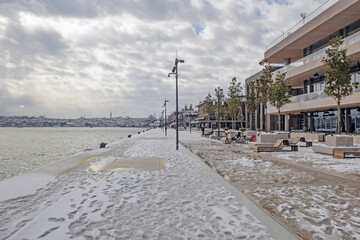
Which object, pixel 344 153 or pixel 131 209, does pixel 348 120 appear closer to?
pixel 344 153

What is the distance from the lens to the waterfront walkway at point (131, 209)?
4160 mm

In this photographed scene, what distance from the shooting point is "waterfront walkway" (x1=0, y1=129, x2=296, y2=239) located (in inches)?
164

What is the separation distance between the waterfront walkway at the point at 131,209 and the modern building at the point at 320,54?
22092 millimetres

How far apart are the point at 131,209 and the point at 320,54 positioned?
2901 cm

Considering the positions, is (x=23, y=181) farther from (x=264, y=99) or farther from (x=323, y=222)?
(x=264, y=99)

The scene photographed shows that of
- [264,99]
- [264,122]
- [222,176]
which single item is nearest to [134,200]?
[222,176]

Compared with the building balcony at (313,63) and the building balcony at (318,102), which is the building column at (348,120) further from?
the building balcony at (313,63)

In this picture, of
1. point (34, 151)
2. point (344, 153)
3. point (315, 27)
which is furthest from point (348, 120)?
point (34, 151)

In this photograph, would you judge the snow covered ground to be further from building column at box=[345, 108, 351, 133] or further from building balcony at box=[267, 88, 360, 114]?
building column at box=[345, 108, 351, 133]

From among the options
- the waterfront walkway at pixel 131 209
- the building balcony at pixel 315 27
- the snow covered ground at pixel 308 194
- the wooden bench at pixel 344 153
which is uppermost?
the building balcony at pixel 315 27

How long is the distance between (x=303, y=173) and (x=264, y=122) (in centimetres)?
5547

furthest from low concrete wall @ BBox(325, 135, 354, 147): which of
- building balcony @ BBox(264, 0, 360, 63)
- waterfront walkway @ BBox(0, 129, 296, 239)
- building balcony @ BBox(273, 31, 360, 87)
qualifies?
building balcony @ BBox(264, 0, 360, 63)

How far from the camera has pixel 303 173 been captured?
9.10m

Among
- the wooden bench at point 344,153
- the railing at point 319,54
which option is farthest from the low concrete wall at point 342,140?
the railing at point 319,54
